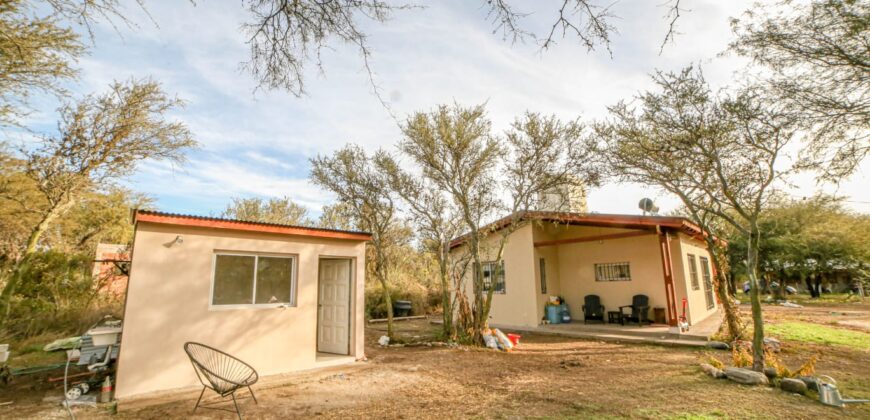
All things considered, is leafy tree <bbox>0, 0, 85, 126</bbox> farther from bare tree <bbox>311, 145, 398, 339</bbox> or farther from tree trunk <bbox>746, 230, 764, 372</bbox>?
tree trunk <bbox>746, 230, 764, 372</bbox>

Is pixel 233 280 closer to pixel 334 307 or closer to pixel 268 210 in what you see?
pixel 334 307

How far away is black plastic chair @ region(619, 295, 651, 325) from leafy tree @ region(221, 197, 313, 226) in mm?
20306

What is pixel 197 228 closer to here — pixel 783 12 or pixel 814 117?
pixel 783 12

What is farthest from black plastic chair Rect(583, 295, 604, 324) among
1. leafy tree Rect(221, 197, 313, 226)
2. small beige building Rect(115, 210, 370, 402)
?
leafy tree Rect(221, 197, 313, 226)

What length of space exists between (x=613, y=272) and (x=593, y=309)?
1.39m

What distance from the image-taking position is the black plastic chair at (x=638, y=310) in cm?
1122

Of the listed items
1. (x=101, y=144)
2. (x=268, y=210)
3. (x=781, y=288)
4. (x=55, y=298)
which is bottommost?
(x=781, y=288)

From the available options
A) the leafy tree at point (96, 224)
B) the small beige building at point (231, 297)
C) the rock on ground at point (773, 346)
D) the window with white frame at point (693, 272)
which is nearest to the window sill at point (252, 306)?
the small beige building at point (231, 297)

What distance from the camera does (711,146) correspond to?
6.68 m

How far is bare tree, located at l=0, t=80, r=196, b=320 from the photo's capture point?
9.10 m

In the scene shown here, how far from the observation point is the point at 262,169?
44.6 ft

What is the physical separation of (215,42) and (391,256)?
64.1 feet

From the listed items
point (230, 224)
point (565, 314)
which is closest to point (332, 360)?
point (230, 224)

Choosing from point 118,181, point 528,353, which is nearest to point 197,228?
point 118,181
